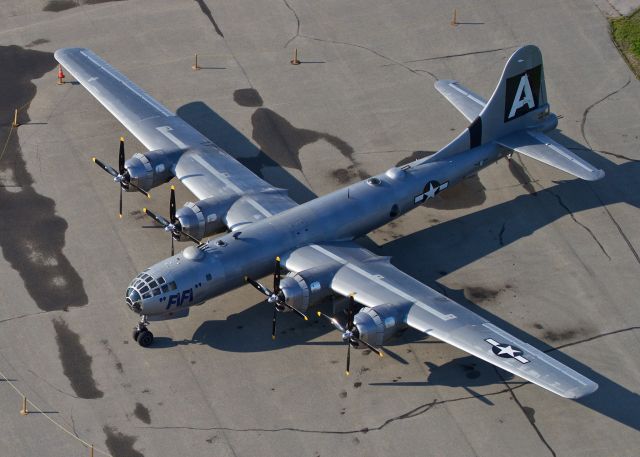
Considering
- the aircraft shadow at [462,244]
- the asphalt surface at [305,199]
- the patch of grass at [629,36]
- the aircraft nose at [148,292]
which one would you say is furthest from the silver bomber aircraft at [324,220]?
the patch of grass at [629,36]

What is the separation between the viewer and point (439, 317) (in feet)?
135

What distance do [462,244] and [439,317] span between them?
28.0ft

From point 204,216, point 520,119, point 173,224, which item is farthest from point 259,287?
point 520,119

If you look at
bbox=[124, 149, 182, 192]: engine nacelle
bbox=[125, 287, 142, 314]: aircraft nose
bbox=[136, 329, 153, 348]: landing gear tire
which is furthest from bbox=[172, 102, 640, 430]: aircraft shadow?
bbox=[124, 149, 182, 192]: engine nacelle

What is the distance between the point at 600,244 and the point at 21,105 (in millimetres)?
31901

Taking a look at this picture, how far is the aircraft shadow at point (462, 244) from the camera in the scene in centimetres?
4169

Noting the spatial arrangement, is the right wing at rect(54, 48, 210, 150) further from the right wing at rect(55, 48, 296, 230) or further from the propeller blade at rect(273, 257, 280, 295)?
the propeller blade at rect(273, 257, 280, 295)

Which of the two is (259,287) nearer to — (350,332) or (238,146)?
(350,332)

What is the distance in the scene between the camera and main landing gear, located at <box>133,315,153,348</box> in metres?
42.2

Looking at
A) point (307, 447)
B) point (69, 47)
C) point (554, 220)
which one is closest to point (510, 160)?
point (554, 220)

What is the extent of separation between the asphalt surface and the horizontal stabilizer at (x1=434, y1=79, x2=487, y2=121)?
115 inches

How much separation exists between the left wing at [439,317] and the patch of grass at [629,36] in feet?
86.1

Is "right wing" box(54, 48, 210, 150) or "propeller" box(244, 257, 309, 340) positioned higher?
"right wing" box(54, 48, 210, 150)

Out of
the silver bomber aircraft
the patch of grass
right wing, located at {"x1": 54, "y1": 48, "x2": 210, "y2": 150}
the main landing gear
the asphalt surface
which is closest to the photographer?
the asphalt surface
